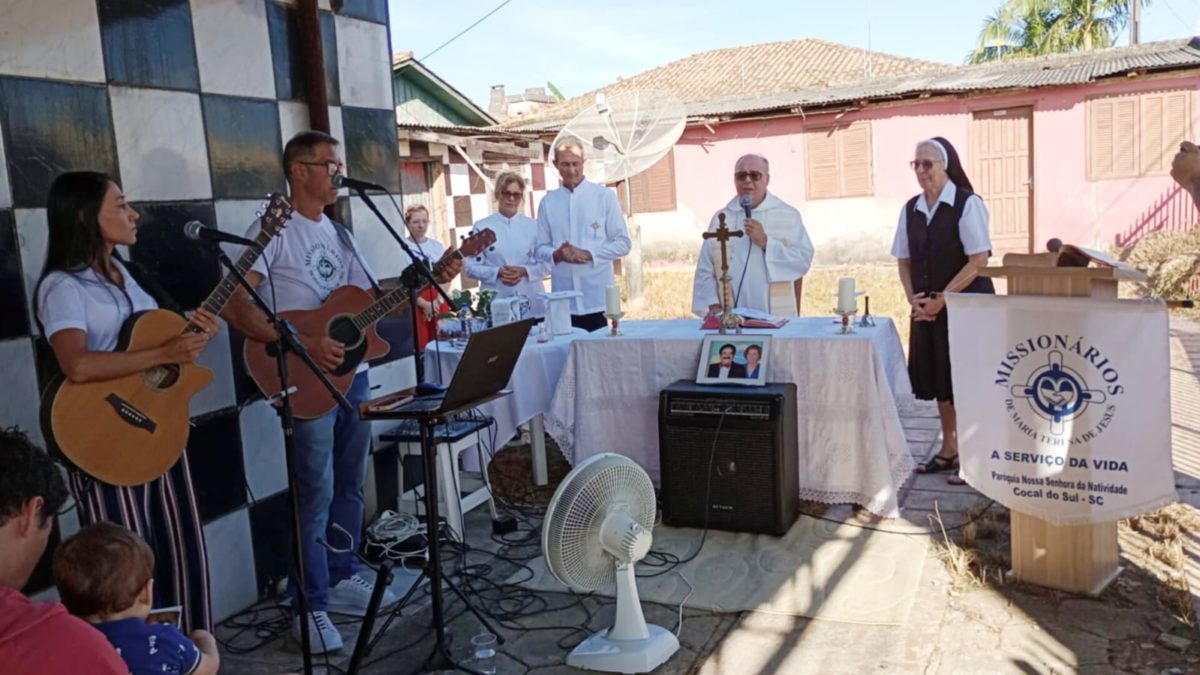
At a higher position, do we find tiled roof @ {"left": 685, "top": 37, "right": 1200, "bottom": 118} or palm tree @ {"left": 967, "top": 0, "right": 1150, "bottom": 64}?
palm tree @ {"left": 967, "top": 0, "right": 1150, "bottom": 64}

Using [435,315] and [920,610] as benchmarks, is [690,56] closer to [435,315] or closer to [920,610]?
[435,315]

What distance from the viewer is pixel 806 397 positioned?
14.5 ft

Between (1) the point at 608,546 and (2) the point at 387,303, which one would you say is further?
(2) the point at 387,303

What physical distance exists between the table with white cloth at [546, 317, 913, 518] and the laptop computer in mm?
1640

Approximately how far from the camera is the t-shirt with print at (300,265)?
347 cm

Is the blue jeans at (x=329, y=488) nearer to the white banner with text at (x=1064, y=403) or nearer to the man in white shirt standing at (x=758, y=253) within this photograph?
the man in white shirt standing at (x=758, y=253)

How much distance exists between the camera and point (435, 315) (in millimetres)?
5344

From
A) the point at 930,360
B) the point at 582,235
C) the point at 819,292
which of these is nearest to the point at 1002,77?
the point at 819,292

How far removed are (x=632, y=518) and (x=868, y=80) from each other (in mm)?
17401

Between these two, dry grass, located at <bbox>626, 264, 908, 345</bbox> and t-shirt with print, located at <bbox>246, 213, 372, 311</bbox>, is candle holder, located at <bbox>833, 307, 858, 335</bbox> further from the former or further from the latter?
dry grass, located at <bbox>626, 264, 908, 345</bbox>

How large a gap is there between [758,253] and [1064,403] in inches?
83.7

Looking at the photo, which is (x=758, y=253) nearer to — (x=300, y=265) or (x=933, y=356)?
(x=933, y=356)

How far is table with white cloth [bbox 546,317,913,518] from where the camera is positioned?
13.9ft

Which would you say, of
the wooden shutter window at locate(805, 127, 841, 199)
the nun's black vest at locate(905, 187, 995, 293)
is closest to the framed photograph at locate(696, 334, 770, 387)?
the nun's black vest at locate(905, 187, 995, 293)
